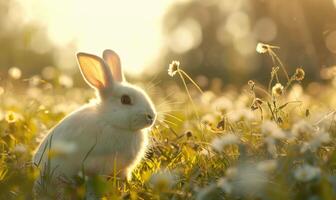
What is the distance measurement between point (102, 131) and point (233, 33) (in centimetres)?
4485

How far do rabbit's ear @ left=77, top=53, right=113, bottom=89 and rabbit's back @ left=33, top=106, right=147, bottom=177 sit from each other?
273 millimetres

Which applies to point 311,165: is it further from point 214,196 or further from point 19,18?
point 19,18

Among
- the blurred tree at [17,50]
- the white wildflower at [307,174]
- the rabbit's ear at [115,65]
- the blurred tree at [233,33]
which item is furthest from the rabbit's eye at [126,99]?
the blurred tree at [233,33]

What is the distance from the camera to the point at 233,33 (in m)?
49.0

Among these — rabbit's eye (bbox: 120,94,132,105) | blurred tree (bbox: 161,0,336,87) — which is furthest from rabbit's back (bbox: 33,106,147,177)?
blurred tree (bbox: 161,0,336,87)

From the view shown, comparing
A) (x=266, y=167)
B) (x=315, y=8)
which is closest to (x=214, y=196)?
(x=266, y=167)

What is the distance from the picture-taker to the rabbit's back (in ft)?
14.8

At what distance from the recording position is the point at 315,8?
2970 cm

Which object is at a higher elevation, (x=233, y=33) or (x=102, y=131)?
(x=102, y=131)

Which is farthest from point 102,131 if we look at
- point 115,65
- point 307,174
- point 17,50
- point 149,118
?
point 17,50

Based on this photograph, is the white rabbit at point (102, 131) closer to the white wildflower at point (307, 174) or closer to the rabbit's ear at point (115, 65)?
the rabbit's ear at point (115, 65)

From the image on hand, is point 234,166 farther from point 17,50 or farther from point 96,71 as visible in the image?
point 17,50

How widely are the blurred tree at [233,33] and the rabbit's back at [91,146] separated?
23.6m

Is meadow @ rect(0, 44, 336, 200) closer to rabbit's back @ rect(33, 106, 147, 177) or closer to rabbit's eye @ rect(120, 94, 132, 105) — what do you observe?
rabbit's back @ rect(33, 106, 147, 177)
